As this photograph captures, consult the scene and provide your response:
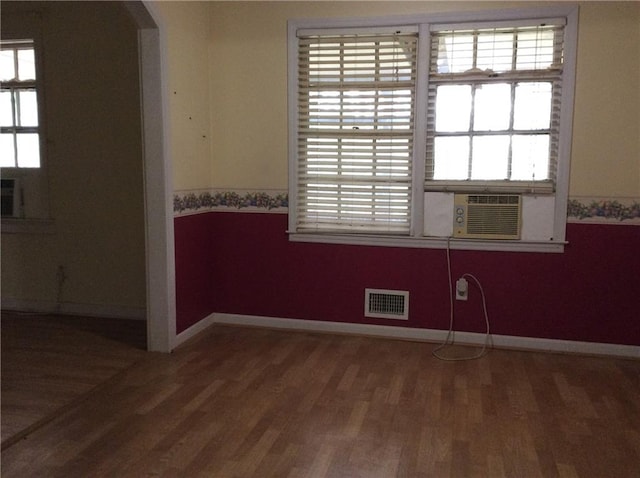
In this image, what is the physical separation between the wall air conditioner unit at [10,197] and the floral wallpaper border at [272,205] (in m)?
1.69

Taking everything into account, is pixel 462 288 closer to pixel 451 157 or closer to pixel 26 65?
pixel 451 157

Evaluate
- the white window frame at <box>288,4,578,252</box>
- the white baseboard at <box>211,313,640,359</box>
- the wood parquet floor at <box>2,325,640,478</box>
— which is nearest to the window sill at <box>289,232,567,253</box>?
the white window frame at <box>288,4,578,252</box>

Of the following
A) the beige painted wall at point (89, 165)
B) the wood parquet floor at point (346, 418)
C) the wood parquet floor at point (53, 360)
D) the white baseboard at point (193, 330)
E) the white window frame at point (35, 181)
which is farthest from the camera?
the white window frame at point (35, 181)

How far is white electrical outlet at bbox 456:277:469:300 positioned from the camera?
3820mm

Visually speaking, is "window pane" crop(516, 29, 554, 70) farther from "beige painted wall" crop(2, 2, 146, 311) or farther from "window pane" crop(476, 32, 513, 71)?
"beige painted wall" crop(2, 2, 146, 311)

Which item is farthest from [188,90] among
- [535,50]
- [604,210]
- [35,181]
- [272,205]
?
[604,210]

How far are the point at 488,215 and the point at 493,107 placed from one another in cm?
72

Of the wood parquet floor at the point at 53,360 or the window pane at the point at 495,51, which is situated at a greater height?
the window pane at the point at 495,51

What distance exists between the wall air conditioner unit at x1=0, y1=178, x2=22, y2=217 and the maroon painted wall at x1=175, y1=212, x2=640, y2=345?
1.70 metres

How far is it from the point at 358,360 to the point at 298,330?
751 mm

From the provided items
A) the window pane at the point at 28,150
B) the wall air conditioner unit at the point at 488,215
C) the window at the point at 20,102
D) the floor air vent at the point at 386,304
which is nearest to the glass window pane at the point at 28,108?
the window at the point at 20,102

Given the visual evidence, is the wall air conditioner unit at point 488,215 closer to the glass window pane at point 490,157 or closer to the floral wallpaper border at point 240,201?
the glass window pane at point 490,157

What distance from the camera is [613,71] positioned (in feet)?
11.3

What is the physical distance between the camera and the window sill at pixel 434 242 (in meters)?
3.68
